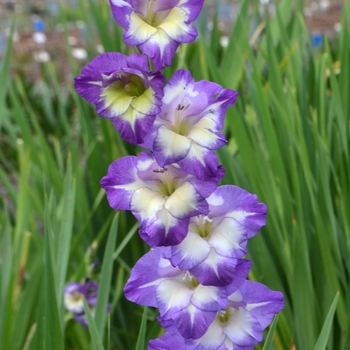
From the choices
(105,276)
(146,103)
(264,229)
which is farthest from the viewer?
(264,229)

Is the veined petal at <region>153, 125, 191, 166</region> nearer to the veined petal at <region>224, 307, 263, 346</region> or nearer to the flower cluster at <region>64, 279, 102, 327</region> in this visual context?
the veined petal at <region>224, 307, 263, 346</region>

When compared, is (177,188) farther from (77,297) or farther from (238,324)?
(77,297)

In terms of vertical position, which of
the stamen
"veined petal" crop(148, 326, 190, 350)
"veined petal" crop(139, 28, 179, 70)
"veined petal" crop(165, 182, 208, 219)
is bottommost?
"veined petal" crop(148, 326, 190, 350)

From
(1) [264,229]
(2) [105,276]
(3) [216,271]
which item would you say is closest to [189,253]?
(3) [216,271]

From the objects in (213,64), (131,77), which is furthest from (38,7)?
(131,77)

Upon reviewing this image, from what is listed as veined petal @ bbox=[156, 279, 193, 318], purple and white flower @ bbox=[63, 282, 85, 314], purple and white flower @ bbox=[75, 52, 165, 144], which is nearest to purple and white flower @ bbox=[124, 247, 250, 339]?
veined petal @ bbox=[156, 279, 193, 318]

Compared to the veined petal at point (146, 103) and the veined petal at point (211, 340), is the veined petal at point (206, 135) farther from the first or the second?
the veined petal at point (211, 340)

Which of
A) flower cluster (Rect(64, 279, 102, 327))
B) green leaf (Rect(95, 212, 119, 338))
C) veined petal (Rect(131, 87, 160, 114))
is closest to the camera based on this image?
veined petal (Rect(131, 87, 160, 114))
